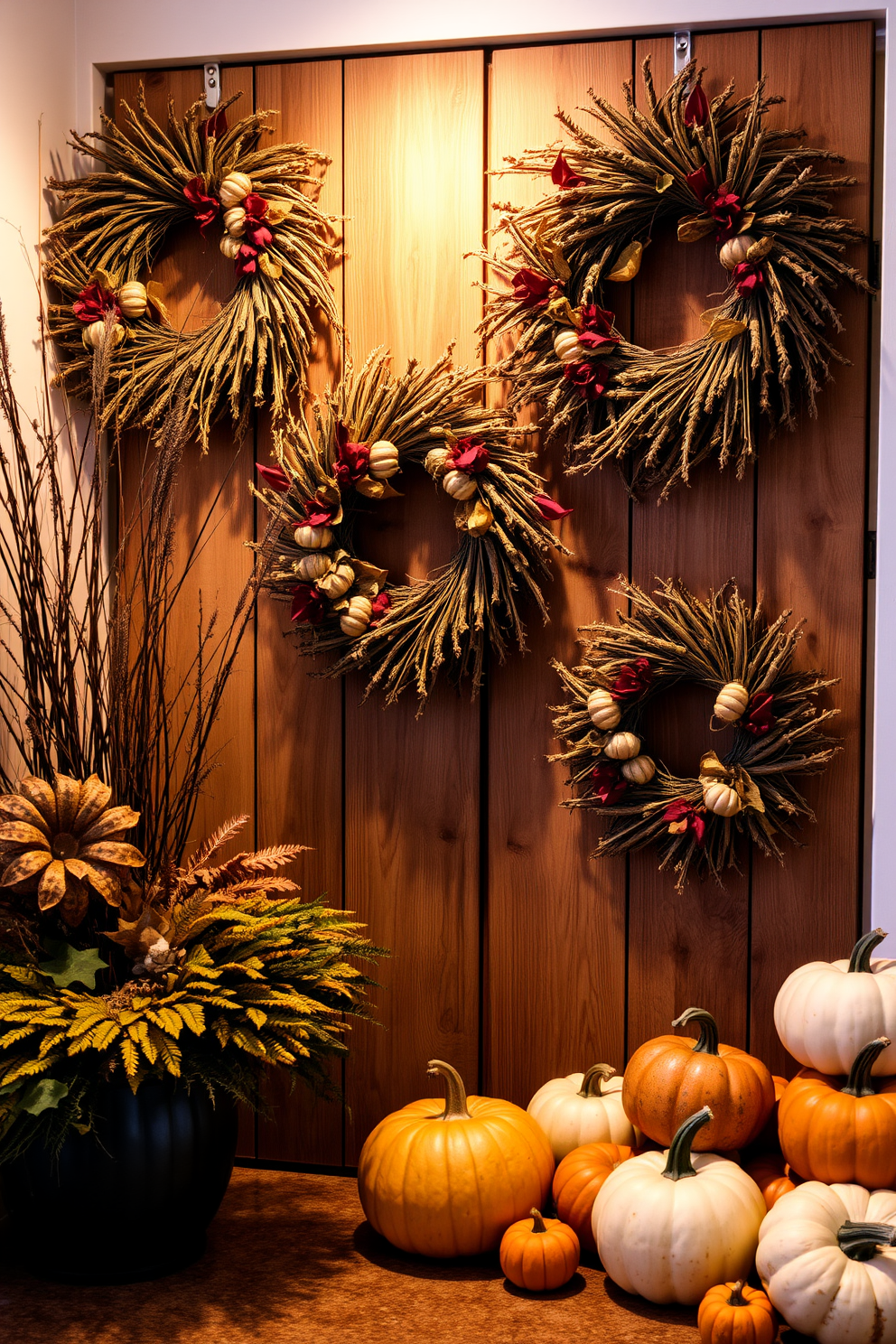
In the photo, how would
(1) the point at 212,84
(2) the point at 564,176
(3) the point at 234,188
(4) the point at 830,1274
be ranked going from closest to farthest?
(4) the point at 830,1274 → (2) the point at 564,176 → (3) the point at 234,188 → (1) the point at 212,84

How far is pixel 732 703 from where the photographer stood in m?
2.04

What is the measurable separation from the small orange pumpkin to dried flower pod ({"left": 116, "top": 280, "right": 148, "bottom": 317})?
5.69 feet

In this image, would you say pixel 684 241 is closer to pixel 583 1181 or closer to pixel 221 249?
pixel 221 249

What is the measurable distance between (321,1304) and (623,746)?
0.99m

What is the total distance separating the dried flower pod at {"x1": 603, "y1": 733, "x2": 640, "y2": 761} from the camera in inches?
82.1

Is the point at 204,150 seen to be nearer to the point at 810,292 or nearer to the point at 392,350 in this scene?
the point at 392,350

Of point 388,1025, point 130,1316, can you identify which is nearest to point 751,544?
point 388,1025

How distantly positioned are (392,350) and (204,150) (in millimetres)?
512

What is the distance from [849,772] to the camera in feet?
6.90

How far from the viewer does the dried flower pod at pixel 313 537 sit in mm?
2152

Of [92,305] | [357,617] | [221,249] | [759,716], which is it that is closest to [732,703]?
[759,716]

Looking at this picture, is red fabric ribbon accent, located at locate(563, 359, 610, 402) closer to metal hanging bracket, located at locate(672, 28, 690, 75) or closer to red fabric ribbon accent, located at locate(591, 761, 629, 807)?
metal hanging bracket, located at locate(672, 28, 690, 75)

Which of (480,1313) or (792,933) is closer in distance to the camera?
(480,1313)

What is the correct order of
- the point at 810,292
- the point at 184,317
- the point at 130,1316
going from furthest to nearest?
1. the point at 184,317
2. the point at 810,292
3. the point at 130,1316
